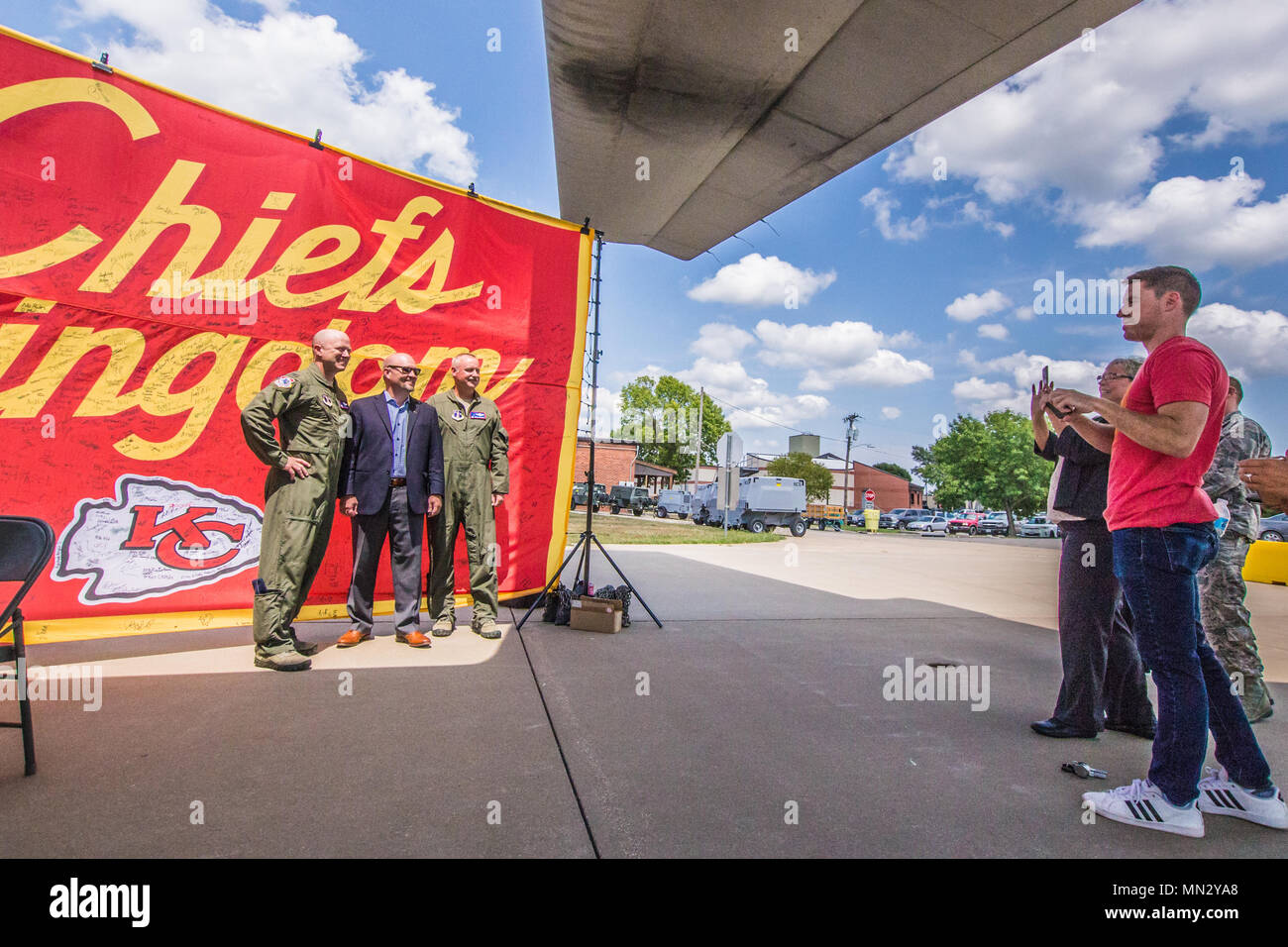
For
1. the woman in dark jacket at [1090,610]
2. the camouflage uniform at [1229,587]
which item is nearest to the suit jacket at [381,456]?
the woman in dark jacket at [1090,610]

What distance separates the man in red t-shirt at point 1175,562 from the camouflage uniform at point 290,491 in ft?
13.0

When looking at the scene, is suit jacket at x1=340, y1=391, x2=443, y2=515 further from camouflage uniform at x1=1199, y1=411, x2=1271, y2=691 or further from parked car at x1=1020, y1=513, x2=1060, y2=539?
parked car at x1=1020, y1=513, x2=1060, y2=539

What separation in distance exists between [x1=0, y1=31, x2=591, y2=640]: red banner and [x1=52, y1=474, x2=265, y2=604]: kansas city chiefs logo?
1 cm

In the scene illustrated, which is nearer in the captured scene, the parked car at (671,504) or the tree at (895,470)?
the parked car at (671,504)

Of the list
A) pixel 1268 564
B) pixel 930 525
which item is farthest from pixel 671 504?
pixel 1268 564

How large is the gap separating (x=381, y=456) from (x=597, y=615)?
2.10 meters

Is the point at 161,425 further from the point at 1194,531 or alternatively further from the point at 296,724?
the point at 1194,531

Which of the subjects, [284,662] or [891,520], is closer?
[284,662]

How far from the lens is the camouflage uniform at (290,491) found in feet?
12.4

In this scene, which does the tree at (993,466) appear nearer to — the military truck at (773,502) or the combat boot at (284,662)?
the military truck at (773,502)

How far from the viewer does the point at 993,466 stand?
53.9 m

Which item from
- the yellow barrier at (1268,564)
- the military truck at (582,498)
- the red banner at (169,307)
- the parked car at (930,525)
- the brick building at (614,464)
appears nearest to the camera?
the red banner at (169,307)

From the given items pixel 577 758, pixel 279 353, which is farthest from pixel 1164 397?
pixel 279 353

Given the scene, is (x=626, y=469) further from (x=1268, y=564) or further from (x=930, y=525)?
(x=1268, y=564)
